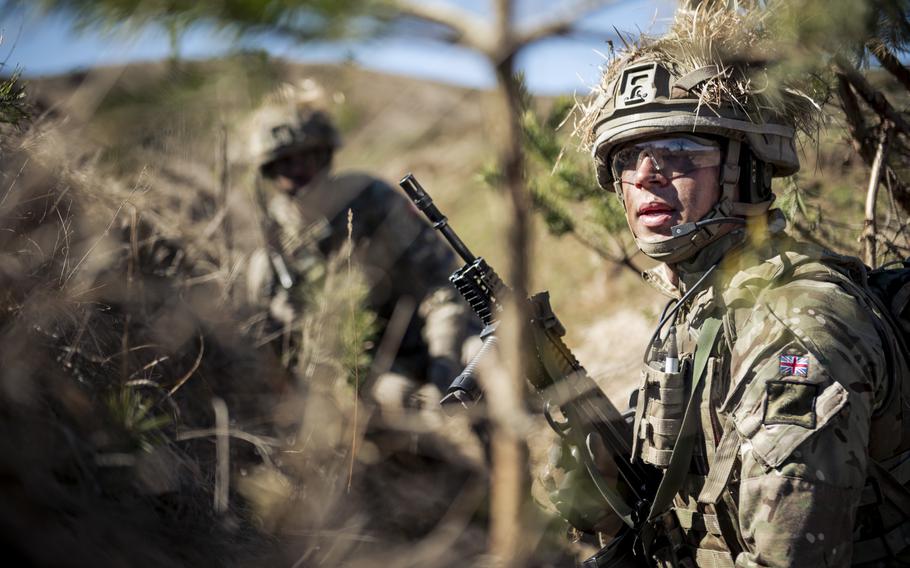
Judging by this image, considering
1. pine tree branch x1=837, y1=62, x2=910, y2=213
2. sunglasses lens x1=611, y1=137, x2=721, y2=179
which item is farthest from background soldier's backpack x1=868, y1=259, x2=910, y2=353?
pine tree branch x1=837, y1=62, x2=910, y2=213

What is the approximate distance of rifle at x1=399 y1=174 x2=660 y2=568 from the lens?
9.09ft

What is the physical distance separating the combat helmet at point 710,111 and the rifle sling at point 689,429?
37 cm

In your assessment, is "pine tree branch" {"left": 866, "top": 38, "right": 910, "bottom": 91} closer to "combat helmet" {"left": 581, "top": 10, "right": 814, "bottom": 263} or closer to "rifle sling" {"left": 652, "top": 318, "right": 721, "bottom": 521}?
"combat helmet" {"left": 581, "top": 10, "right": 814, "bottom": 263}

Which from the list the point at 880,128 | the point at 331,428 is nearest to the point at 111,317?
the point at 331,428

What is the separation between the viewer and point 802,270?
240cm

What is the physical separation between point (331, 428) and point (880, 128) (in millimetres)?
3208

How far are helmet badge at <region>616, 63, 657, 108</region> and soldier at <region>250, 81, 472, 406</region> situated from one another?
3.05 metres

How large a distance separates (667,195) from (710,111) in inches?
12.6

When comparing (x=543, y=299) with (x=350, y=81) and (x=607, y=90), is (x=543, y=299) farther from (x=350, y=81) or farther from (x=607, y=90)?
(x=350, y=81)

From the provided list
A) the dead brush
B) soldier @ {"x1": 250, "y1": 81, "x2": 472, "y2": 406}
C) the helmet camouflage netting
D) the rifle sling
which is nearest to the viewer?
the dead brush

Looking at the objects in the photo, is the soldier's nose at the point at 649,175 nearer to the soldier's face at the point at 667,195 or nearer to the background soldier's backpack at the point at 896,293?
the soldier's face at the point at 667,195

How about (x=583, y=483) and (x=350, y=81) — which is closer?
(x=350, y=81)

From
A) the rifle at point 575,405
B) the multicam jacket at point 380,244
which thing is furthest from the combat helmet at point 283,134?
the rifle at point 575,405

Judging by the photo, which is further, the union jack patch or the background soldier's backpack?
the background soldier's backpack
